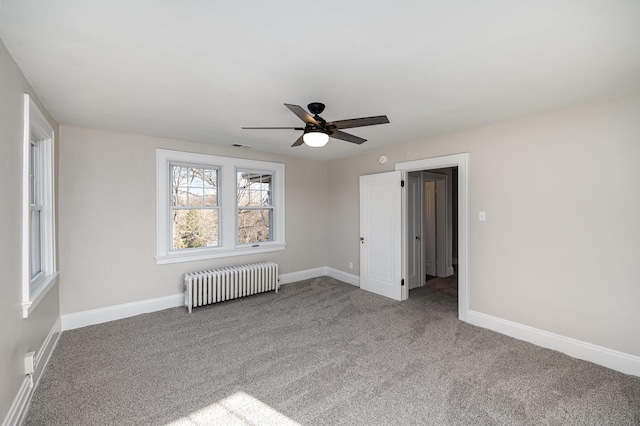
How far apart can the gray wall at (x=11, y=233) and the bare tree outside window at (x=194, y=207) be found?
2051 millimetres

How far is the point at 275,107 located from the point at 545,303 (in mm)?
3458

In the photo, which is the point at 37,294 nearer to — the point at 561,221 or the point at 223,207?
the point at 223,207

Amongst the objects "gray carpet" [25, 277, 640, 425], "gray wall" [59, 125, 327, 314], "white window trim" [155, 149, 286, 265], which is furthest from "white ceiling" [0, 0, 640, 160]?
"gray carpet" [25, 277, 640, 425]

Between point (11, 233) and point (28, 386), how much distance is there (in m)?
1.20

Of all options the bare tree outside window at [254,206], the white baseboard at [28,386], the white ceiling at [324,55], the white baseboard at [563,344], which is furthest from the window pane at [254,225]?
the white baseboard at [563,344]

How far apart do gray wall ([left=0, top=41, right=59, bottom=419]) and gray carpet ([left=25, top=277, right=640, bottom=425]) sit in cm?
41

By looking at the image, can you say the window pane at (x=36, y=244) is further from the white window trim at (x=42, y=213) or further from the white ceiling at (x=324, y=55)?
the white ceiling at (x=324, y=55)

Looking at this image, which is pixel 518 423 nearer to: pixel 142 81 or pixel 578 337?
pixel 578 337

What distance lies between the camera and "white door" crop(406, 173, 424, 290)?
4940 millimetres

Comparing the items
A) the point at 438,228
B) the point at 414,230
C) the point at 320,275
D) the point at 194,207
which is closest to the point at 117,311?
the point at 194,207

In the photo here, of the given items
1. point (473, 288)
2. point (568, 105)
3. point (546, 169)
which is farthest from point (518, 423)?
point (568, 105)

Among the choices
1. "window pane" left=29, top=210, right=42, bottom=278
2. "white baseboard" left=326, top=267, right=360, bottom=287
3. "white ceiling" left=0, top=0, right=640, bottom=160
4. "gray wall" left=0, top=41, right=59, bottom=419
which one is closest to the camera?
"white ceiling" left=0, top=0, right=640, bottom=160

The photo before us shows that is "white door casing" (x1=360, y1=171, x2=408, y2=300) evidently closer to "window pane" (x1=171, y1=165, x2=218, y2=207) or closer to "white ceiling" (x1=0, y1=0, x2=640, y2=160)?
"white ceiling" (x1=0, y1=0, x2=640, y2=160)

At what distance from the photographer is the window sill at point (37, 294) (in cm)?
202
